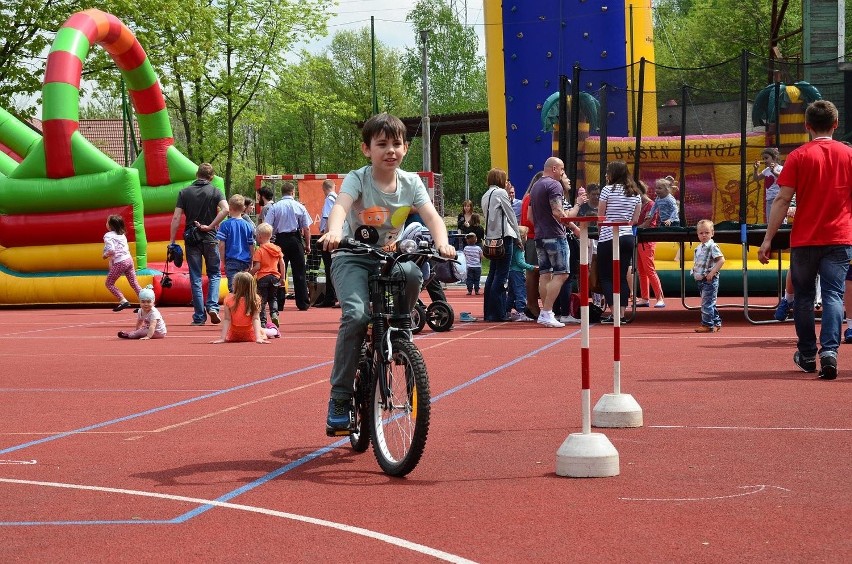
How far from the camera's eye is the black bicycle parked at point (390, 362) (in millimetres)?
6062

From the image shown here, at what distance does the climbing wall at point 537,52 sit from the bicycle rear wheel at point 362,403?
22638mm

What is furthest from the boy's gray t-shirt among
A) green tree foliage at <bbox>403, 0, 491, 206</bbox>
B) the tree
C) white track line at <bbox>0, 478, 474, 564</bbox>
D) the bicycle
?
green tree foliage at <bbox>403, 0, 491, 206</bbox>

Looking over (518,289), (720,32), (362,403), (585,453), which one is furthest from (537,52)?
(720,32)

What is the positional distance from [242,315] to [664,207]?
6400 millimetres

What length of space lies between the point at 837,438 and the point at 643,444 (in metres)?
1.05

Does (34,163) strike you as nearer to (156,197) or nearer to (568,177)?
(156,197)

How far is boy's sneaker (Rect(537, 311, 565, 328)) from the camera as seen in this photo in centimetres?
1575

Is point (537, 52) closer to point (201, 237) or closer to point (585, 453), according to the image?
point (201, 237)

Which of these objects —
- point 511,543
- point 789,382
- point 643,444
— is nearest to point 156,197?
point 789,382

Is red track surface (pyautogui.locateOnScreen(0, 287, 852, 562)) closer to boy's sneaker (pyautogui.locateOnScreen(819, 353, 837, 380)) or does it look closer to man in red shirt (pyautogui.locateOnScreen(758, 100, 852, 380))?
boy's sneaker (pyautogui.locateOnScreen(819, 353, 837, 380))

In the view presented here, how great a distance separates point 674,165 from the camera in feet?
60.7

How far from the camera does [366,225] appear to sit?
662 cm

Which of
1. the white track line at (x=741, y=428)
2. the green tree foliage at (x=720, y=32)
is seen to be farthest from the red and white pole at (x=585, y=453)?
the green tree foliage at (x=720, y=32)

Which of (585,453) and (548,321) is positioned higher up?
(585,453)
